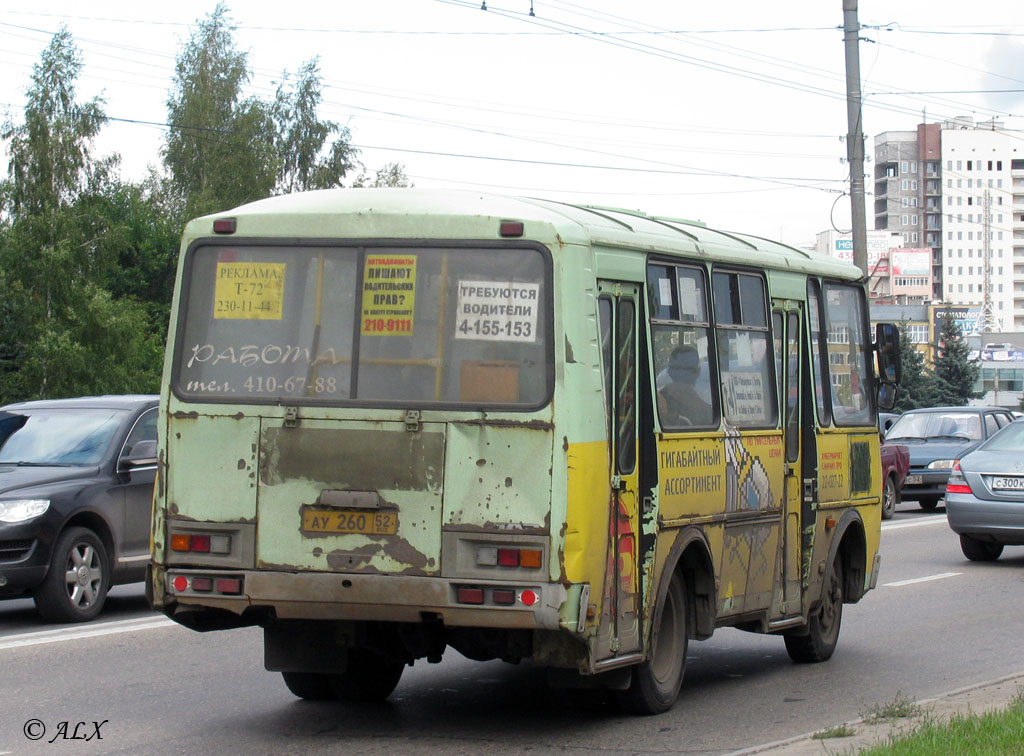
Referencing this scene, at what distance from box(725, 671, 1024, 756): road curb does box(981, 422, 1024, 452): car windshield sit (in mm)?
9832

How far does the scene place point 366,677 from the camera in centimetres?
852

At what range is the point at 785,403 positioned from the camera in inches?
386

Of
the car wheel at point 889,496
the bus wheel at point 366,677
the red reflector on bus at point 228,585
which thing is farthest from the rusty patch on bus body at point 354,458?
the car wheel at point 889,496

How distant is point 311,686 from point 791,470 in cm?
333

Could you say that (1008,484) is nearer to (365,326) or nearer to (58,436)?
(58,436)

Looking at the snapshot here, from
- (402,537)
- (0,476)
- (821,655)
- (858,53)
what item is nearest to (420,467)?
(402,537)

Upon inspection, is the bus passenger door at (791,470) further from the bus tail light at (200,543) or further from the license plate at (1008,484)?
the license plate at (1008,484)

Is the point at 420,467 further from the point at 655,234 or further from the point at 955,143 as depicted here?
the point at 955,143

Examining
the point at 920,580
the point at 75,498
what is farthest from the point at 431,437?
the point at 920,580

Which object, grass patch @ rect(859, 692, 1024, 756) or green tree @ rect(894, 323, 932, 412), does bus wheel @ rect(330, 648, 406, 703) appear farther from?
green tree @ rect(894, 323, 932, 412)

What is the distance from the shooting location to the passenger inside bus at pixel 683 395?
8133mm

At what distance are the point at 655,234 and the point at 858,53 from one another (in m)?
20.3

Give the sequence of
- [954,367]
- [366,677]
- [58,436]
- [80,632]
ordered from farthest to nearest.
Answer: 1. [954,367]
2. [58,436]
3. [80,632]
4. [366,677]

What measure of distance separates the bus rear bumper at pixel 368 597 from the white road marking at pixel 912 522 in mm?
17165
